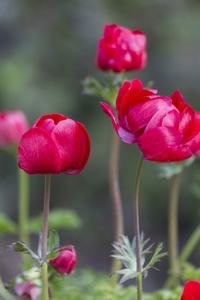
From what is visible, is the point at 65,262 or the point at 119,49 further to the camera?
the point at 119,49

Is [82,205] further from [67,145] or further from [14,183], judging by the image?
[67,145]

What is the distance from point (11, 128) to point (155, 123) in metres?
0.55

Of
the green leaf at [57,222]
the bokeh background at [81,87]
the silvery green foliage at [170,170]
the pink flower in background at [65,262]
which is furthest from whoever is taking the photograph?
the bokeh background at [81,87]

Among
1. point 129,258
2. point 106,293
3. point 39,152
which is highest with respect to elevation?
point 39,152

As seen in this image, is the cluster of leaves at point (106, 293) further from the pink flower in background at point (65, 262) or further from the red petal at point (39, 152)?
the red petal at point (39, 152)

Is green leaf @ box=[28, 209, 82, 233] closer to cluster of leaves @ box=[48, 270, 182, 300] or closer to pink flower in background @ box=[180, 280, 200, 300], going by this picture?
cluster of leaves @ box=[48, 270, 182, 300]

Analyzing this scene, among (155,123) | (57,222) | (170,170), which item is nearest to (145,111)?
(155,123)

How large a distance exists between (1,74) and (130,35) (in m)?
1.67

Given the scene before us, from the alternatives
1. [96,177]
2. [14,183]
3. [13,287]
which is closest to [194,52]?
[96,177]

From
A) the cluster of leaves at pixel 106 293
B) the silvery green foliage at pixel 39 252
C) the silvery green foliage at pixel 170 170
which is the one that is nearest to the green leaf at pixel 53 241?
the silvery green foliage at pixel 39 252

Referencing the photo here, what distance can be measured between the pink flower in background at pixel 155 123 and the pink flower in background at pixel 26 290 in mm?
248

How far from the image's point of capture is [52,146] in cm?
46

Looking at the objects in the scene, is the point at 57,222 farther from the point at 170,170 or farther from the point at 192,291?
the point at 192,291

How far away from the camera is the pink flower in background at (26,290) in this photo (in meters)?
0.62
